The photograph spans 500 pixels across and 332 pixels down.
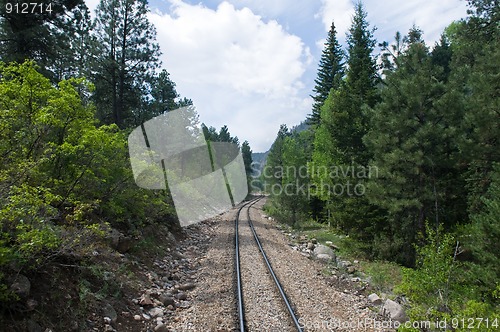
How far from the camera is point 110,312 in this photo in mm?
6453

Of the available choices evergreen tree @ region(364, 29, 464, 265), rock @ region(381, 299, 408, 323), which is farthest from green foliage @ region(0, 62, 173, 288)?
evergreen tree @ region(364, 29, 464, 265)

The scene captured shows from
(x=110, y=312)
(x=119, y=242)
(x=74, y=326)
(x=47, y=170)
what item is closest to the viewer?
(x=74, y=326)

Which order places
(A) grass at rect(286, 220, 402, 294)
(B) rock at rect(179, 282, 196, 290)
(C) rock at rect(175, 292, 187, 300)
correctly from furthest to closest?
(A) grass at rect(286, 220, 402, 294)
(B) rock at rect(179, 282, 196, 290)
(C) rock at rect(175, 292, 187, 300)

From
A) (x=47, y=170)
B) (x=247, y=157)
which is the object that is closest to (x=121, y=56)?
(x=47, y=170)

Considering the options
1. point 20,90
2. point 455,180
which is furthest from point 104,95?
point 455,180

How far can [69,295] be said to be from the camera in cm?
580

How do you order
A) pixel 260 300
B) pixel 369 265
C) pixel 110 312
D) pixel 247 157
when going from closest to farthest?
pixel 110 312
pixel 260 300
pixel 369 265
pixel 247 157

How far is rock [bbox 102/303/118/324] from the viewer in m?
6.33

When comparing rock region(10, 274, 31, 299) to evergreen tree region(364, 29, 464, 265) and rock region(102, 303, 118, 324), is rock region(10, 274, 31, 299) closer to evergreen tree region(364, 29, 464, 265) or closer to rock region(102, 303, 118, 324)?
rock region(102, 303, 118, 324)

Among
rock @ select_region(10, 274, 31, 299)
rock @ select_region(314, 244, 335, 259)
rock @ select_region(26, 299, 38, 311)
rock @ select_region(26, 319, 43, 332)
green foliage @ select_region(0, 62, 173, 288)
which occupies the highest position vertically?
green foliage @ select_region(0, 62, 173, 288)

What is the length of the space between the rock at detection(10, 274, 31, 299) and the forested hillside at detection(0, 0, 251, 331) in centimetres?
1

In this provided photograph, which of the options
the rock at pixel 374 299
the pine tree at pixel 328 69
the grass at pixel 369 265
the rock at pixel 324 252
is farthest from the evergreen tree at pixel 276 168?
the rock at pixel 374 299

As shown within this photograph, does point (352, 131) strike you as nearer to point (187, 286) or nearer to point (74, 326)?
point (187, 286)

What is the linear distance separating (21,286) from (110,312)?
2121 millimetres
